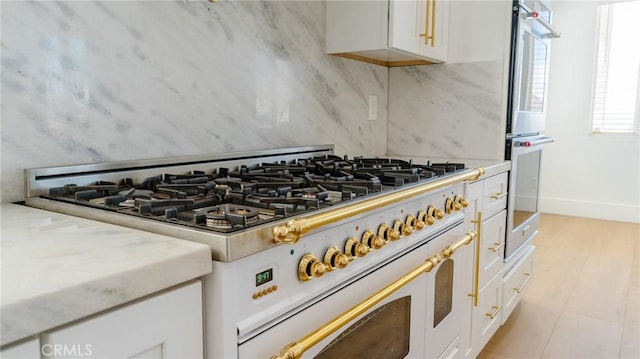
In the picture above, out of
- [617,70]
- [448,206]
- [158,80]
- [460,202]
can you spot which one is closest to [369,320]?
[448,206]

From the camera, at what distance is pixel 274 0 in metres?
1.89

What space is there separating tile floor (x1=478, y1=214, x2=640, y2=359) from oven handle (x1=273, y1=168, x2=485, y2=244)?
1338mm

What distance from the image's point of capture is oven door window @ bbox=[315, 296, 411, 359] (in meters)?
1.11

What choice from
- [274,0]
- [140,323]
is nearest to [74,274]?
[140,323]

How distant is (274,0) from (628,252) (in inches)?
145

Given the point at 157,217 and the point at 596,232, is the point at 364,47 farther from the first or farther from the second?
the point at 596,232

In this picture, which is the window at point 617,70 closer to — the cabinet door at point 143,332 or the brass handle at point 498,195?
the brass handle at point 498,195

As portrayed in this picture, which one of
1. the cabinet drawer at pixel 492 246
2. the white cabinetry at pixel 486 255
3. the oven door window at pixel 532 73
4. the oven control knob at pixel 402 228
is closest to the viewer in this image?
the oven control knob at pixel 402 228

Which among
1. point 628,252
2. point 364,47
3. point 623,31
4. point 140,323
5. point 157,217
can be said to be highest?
point 623,31

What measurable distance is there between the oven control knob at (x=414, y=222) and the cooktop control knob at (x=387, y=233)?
105mm

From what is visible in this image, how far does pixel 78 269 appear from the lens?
2.08ft

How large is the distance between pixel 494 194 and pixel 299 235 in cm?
156

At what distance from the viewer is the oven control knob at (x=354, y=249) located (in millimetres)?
1059

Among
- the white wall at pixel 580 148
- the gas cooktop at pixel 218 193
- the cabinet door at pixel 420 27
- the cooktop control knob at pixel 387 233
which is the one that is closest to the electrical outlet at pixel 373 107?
the cabinet door at pixel 420 27
